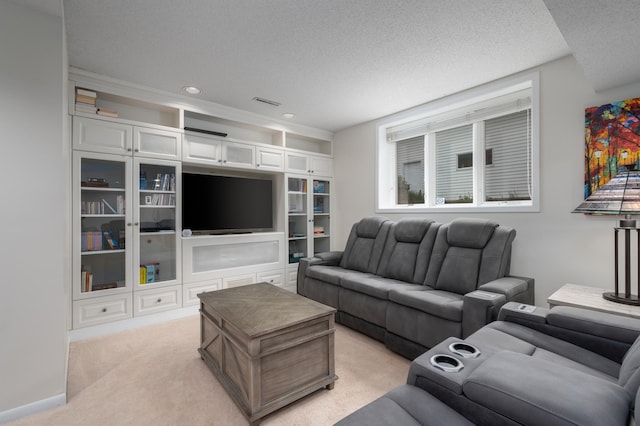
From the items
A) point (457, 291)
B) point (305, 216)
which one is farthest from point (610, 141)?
point (305, 216)

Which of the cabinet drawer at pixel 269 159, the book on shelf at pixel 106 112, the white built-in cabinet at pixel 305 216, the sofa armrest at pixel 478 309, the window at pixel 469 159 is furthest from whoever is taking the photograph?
the white built-in cabinet at pixel 305 216

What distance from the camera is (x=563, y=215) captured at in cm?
254

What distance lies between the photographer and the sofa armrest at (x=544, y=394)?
88 centimetres

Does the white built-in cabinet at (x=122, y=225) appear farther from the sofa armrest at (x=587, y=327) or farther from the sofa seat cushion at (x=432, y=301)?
the sofa armrest at (x=587, y=327)

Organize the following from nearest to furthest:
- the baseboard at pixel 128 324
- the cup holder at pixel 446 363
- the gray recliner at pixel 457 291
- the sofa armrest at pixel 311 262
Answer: the cup holder at pixel 446 363 → the gray recliner at pixel 457 291 → the baseboard at pixel 128 324 → the sofa armrest at pixel 311 262

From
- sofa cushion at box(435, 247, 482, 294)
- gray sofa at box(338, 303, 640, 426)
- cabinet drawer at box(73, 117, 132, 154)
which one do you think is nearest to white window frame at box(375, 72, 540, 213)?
sofa cushion at box(435, 247, 482, 294)

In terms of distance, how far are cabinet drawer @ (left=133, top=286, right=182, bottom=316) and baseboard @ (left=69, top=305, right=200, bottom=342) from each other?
2.2 inches

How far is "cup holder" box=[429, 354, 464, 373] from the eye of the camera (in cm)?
122

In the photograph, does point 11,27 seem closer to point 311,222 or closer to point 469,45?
point 469,45

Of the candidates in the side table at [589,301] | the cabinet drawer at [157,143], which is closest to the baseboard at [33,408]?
the cabinet drawer at [157,143]

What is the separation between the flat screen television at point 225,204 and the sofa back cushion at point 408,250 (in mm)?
1784

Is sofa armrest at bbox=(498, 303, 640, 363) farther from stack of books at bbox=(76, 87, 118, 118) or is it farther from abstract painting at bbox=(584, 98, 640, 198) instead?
stack of books at bbox=(76, 87, 118, 118)

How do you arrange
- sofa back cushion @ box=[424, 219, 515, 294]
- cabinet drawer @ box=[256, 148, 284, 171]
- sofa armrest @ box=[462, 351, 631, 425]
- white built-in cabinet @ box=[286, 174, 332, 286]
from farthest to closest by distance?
1. white built-in cabinet @ box=[286, 174, 332, 286]
2. cabinet drawer @ box=[256, 148, 284, 171]
3. sofa back cushion @ box=[424, 219, 515, 294]
4. sofa armrest @ box=[462, 351, 631, 425]

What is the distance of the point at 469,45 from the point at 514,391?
2.38m
